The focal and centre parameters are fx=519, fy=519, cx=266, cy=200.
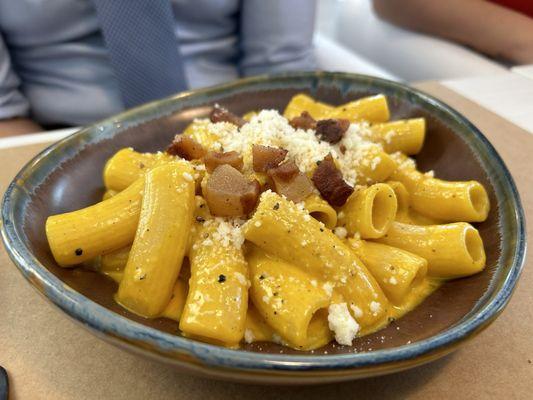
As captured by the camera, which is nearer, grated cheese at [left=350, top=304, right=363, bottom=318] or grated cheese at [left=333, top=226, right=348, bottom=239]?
grated cheese at [left=350, top=304, right=363, bottom=318]

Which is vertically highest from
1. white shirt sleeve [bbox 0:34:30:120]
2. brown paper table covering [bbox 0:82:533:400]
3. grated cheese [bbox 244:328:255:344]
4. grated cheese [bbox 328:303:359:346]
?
grated cheese [bbox 328:303:359:346]

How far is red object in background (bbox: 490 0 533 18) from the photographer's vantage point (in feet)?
7.28

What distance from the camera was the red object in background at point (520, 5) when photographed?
2.22m

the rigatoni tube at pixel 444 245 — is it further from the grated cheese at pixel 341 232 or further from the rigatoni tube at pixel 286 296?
the rigatoni tube at pixel 286 296

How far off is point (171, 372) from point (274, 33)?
144 cm

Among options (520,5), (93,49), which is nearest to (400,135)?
(93,49)

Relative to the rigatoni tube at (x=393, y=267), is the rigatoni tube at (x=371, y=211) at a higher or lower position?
higher

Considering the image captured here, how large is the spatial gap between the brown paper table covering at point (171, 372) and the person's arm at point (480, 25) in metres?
1.50

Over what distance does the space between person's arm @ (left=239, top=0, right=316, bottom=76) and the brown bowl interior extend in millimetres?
593

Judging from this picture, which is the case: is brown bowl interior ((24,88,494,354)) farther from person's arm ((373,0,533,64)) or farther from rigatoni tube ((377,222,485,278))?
person's arm ((373,0,533,64))

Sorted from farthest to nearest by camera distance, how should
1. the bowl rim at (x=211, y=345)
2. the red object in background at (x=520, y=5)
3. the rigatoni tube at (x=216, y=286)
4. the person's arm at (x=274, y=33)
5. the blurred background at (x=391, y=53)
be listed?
the red object in background at (x=520, y=5) → the blurred background at (x=391, y=53) → the person's arm at (x=274, y=33) → the rigatoni tube at (x=216, y=286) → the bowl rim at (x=211, y=345)

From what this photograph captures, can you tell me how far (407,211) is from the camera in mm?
1059

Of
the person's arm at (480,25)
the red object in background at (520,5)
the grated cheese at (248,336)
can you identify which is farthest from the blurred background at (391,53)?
the grated cheese at (248,336)

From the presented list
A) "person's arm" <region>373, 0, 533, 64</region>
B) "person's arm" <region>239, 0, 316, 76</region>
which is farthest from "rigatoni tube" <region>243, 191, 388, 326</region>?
"person's arm" <region>373, 0, 533, 64</region>
